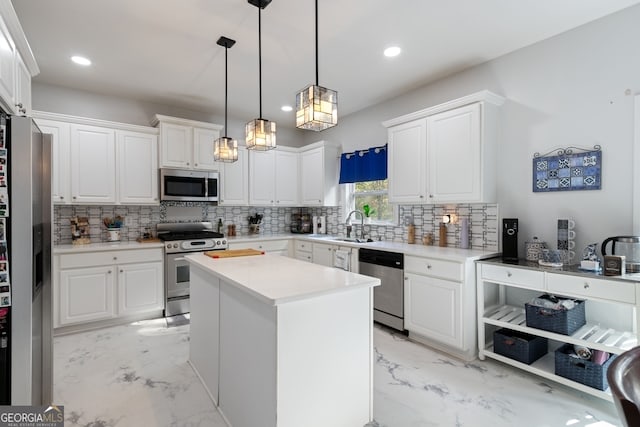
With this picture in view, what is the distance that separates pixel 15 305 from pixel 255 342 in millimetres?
1133

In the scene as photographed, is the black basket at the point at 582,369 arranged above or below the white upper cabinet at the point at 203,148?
below

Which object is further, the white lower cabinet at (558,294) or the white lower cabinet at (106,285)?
the white lower cabinet at (106,285)

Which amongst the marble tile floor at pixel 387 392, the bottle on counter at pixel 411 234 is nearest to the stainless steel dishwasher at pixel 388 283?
the marble tile floor at pixel 387 392

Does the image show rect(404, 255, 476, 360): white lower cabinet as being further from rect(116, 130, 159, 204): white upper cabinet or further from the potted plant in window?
rect(116, 130, 159, 204): white upper cabinet

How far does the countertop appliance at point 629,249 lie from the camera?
2148mm

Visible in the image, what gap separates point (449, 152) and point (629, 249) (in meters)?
1.52

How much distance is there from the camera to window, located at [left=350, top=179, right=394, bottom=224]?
4.27 m

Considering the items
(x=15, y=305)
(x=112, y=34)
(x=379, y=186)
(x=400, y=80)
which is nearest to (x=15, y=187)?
(x=15, y=305)

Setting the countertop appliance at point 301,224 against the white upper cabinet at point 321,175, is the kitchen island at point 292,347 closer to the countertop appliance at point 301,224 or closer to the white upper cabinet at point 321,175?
the white upper cabinet at point 321,175

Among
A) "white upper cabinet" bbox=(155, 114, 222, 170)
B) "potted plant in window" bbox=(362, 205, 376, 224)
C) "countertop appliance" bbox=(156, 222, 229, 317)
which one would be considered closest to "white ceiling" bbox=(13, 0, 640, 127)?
"white upper cabinet" bbox=(155, 114, 222, 170)

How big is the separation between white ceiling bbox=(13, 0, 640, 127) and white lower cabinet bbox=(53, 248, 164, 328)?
195 cm

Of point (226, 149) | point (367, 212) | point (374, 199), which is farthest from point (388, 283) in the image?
point (226, 149)

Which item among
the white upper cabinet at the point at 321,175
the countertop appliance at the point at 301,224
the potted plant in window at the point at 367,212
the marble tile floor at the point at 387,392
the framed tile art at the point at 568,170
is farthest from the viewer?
the countertop appliance at the point at 301,224

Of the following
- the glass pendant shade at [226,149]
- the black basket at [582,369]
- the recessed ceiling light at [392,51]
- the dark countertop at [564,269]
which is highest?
the recessed ceiling light at [392,51]
